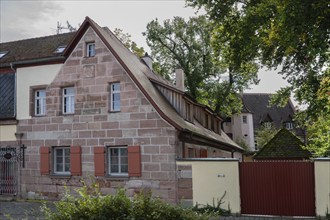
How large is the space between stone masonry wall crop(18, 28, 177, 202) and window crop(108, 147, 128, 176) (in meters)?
0.37

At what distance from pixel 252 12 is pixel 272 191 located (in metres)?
6.06

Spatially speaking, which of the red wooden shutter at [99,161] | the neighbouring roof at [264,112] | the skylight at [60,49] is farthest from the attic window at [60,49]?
the neighbouring roof at [264,112]

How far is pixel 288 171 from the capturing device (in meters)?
12.9

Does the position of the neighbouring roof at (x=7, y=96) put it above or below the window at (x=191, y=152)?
above

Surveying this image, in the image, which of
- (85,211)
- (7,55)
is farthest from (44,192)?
(85,211)

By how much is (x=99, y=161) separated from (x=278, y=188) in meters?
7.17

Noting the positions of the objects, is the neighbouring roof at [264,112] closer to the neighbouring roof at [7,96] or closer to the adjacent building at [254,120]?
the adjacent building at [254,120]

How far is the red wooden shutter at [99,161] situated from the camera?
54.1 feet

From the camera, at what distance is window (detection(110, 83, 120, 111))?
1686cm

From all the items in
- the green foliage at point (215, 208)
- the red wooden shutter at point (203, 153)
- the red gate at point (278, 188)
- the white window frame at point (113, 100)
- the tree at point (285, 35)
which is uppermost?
the tree at point (285, 35)

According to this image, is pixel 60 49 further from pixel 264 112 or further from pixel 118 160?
pixel 264 112

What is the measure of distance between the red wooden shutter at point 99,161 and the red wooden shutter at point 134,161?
1.25 metres

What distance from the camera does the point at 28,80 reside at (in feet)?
62.2

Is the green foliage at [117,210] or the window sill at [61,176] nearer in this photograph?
the green foliage at [117,210]
